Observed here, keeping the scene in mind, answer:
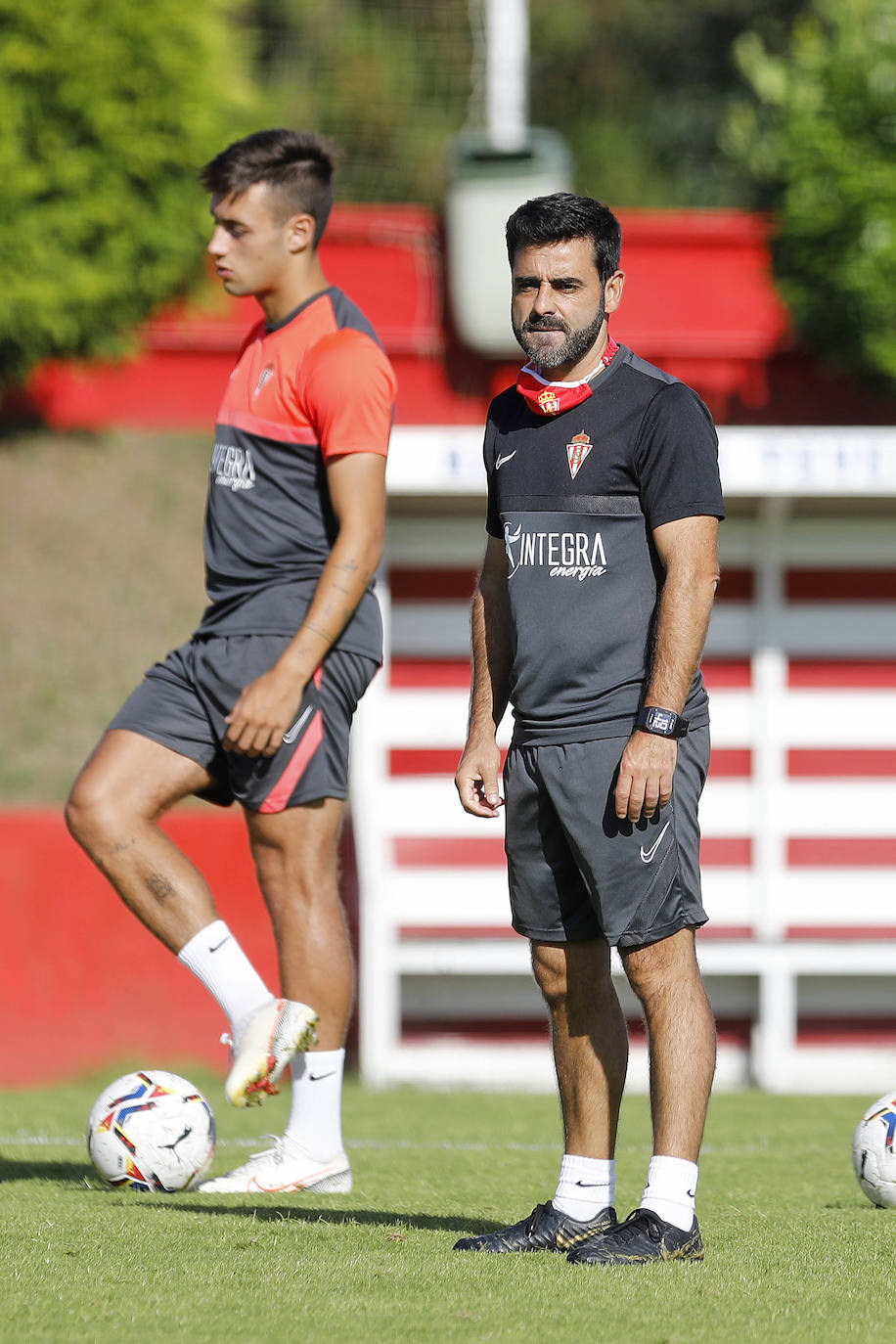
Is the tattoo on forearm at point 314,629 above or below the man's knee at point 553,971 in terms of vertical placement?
above

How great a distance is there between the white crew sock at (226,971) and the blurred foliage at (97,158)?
25.1 ft

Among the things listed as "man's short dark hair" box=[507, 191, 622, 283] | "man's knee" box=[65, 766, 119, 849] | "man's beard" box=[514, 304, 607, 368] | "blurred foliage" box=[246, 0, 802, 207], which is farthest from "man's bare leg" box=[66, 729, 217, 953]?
"blurred foliage" box=[246, 0, 802, 207]

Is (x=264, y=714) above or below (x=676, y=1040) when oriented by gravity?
above

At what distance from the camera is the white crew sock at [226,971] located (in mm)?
3877

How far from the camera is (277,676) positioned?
3.92 meters

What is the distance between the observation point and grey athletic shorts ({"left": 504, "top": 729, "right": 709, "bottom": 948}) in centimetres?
323

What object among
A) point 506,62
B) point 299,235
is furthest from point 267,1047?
point 506,62

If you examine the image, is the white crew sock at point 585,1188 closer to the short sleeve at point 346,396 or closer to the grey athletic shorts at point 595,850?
the grey athletic shorts at point 595,850

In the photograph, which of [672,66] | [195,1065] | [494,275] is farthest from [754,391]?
[672,66]

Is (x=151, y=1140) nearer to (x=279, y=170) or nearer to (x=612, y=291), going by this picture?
(x=612, y=291)

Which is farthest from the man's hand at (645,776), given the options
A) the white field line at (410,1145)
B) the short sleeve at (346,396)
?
the white field line at (410,1145)

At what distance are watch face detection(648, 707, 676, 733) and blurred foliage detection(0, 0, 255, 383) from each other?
8.45 meters

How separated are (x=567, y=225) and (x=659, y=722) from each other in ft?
3.08

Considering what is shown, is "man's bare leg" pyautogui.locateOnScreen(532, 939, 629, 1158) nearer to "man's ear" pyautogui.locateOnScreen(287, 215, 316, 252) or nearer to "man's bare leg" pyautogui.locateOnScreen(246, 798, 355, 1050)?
"man's bare leg" pyautogui.locateOnScreen(246, 798, 355, 1050)
